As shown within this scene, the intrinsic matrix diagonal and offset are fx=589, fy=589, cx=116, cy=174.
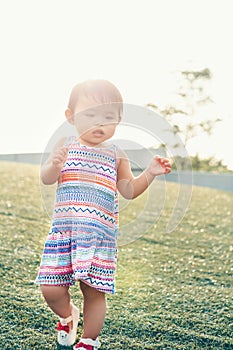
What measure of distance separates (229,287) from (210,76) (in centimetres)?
1471

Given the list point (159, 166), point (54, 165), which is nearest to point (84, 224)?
point (54, 165)

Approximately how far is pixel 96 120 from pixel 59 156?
175 millimetres

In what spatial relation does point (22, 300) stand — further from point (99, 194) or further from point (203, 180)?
point (203, 180)

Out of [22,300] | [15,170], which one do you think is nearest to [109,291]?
[22,300]

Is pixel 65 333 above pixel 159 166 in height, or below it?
below

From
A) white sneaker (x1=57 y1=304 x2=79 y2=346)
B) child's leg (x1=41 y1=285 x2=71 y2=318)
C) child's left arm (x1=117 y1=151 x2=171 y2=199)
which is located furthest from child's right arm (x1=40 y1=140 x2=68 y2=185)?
white sneaker (x1=57 y1=304 x2=79 y2=346)

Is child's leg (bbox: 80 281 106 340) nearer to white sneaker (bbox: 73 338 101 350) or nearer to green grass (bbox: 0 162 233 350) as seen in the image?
white sneaker (bbox: 73 338 101 350)

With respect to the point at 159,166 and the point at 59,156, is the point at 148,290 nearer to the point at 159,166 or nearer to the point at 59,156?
the point at 159,166

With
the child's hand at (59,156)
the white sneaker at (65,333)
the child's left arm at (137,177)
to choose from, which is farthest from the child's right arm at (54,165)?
the white sneaker at (65,333)

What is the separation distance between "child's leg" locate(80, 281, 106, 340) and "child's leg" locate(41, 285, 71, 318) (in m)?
0.07

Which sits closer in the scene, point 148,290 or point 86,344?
point 86,344

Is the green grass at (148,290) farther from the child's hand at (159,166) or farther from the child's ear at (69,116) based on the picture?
the child's ear at (69,116)

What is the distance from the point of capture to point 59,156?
6.53 ft

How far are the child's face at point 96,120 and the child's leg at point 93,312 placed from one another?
20.1 inches
